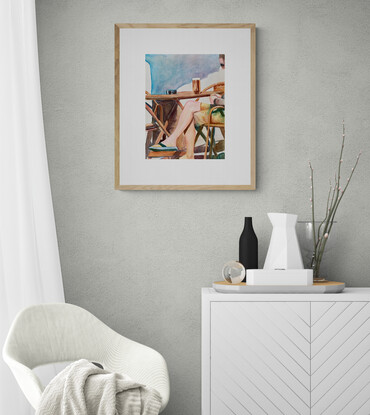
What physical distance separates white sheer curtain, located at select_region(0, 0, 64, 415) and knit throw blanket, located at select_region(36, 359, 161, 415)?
0.44 m

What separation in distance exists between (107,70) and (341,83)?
1245mm

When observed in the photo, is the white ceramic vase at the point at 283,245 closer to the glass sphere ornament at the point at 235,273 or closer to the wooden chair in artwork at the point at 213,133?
the glass sphere ornament at the point at 235,273

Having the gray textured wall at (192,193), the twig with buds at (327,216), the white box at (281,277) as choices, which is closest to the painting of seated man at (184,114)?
the gray textured wall at (192,193)

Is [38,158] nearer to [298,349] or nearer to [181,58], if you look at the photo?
[181,58]

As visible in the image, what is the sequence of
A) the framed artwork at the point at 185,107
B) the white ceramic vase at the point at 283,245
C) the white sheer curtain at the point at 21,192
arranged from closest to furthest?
the white sheer curtain at the point at 21,192, the white ceramic vase at the point at 283,245, the framed artwork at the point at 185,107

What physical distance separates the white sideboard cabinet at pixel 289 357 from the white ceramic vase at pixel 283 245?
234 mm

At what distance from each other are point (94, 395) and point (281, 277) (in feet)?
3.19

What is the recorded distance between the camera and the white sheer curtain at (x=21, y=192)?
2.11 meters

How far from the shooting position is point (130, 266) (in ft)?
8.67

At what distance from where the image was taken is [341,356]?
216 cm

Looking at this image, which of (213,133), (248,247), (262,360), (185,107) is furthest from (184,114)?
(262,360)

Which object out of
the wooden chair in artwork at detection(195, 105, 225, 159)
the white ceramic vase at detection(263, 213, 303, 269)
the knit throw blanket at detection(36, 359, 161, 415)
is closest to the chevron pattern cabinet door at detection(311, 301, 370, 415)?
the white ceramic vase at detection(263, 213, 303, 269)

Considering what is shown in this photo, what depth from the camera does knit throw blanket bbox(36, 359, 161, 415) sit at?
1679 mm

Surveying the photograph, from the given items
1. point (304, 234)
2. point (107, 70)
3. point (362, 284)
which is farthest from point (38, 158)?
point (362, 284)
